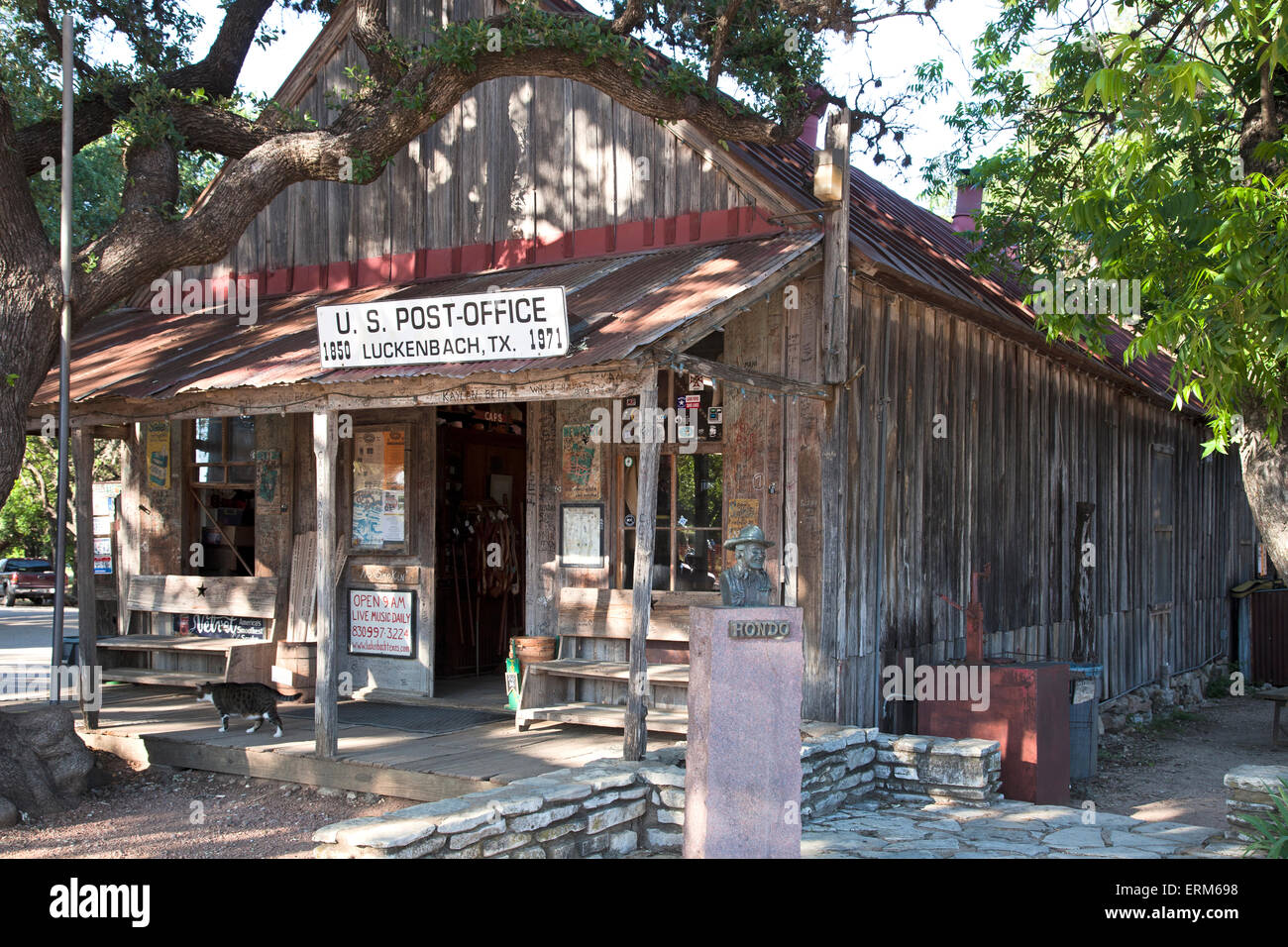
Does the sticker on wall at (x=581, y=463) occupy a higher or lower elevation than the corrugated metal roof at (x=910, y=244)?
lower

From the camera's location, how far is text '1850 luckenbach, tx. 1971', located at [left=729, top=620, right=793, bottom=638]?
19.1 feet

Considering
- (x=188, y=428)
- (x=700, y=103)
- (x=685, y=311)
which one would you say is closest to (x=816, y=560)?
(x=685, y=311)

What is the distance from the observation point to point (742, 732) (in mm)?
5879

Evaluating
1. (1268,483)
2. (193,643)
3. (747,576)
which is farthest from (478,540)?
(1268,483)

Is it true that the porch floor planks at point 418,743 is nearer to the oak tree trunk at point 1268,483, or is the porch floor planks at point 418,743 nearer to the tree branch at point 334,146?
the tree branch at point 334,146

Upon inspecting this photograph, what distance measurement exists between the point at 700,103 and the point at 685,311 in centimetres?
224

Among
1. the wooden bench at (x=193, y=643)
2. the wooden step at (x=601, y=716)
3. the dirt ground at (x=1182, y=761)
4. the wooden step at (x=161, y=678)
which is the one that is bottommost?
the dirt ground at (x=1182, y=761)

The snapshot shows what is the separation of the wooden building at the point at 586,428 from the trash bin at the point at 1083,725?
1.14 metres

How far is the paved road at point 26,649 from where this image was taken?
1313 centimetres

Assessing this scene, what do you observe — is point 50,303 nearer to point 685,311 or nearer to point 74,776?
point 74,776

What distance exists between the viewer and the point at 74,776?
8484 mm

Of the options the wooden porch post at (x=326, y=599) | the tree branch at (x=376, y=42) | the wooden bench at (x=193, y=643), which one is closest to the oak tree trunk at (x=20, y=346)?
the wooden porch post at (x=326, y=599)

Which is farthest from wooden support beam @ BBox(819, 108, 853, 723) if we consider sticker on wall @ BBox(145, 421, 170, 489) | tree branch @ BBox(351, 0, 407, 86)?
sticker on wall @ BBox(145, 421, 170, 489)

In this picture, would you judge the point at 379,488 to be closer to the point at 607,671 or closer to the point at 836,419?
the point at 607,671
